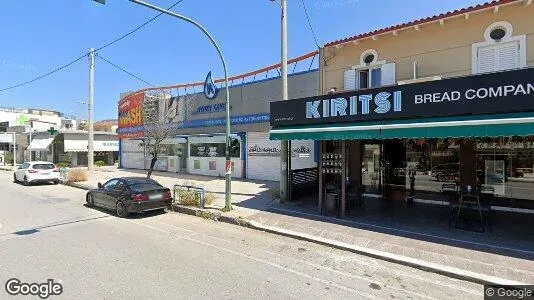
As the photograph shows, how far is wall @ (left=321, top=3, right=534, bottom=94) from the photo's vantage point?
1009 centimetres

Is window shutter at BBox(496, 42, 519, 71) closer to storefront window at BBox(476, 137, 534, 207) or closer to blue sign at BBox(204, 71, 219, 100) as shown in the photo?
storefront window at BBox(476, 137, 534, 207)

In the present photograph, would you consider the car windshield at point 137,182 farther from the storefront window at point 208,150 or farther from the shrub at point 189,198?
A: the storefront window at point 208,150

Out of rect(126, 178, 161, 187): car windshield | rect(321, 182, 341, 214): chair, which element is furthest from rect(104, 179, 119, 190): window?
rect(321, 182, 341, 214): chair

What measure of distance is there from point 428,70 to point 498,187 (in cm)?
431

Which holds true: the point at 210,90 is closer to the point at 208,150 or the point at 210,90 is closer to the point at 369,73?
the point at 208,150

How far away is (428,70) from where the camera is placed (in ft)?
37.8

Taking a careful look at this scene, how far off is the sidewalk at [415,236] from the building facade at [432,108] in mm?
1152

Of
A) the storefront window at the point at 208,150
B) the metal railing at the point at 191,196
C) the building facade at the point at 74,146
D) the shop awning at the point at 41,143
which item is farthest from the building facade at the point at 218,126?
the shop awning at the point at 41,143

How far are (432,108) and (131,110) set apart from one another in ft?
85.7

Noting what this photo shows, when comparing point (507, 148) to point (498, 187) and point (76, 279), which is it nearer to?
point (498, 187)

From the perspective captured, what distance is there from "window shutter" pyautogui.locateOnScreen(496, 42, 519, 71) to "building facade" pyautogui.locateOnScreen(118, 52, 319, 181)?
7798 mm

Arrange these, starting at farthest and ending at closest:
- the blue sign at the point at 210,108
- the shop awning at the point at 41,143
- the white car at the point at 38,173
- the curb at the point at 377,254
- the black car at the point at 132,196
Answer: the shop awning at the point at 41,143
the blue sign at the point at 210,108
the white car at the point at 38,173
the black car at the point at 132,196
the curb at the point at 377,254

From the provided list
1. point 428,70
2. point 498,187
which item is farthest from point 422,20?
point 498,187

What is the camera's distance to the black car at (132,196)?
1091 cm
